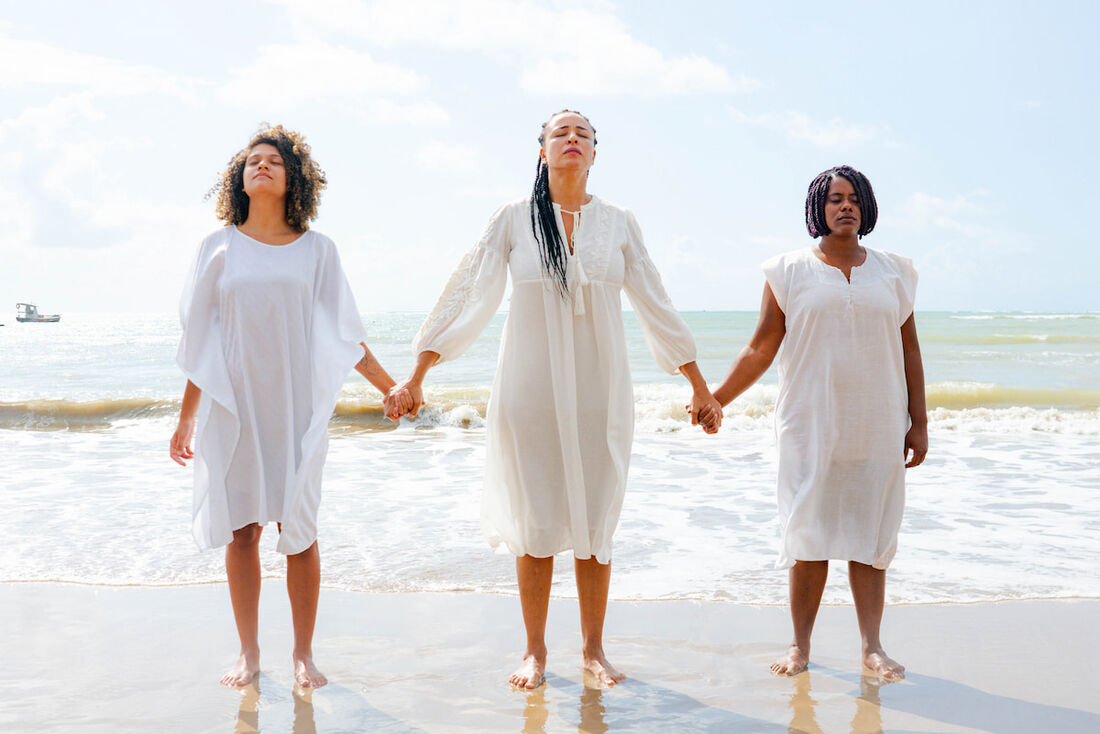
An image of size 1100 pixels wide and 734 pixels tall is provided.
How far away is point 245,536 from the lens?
3.12m

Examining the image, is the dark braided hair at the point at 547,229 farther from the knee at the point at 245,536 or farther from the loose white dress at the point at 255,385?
the knee at the point at 245,536

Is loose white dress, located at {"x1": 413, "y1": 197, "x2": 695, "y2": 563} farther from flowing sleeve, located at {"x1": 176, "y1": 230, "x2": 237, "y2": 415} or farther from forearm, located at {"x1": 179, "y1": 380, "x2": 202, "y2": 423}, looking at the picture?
forearm, located at {"x1": 179, "y1": 380, "x2": 202, "y2": 423}

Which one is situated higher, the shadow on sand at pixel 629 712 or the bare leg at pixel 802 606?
the bare leg at pixel 802 606

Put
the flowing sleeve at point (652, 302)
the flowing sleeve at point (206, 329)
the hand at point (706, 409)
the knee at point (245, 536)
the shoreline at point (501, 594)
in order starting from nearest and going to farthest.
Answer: the flowing sleeve at point (206, 329) < the knee at point (245, 536) < the flowing sleeve at point (652, 302) < the hand at point (706, 409) < the shoreline at point (501, 594)

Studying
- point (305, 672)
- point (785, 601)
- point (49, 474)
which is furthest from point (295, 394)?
point (49, 474)

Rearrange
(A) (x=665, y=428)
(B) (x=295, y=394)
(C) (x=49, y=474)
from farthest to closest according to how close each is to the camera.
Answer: (A) (x=665, y=428) < (C) (x=49, y=474) < (B) (x=295, y=394)

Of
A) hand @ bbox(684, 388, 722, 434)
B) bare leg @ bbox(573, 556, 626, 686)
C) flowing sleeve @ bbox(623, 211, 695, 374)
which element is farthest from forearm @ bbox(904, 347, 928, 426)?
bare leg @ bbox(573, 556, 626, 686)

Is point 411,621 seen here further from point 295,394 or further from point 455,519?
point 455,519

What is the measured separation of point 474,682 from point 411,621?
733 millimetres

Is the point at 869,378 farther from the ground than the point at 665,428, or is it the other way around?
the point at 869,378

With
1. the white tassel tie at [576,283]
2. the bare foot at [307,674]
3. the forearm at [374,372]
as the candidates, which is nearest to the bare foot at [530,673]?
the bare foot at [307,674]

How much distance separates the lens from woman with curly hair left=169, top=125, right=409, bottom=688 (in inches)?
119

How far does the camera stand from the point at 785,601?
4082mm

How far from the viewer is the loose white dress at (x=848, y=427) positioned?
3.14 metres
